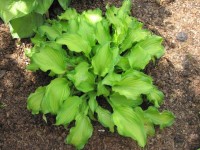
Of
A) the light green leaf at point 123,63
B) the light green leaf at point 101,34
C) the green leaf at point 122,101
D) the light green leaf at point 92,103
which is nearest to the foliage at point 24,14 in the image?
the light green leaf at point 101,34

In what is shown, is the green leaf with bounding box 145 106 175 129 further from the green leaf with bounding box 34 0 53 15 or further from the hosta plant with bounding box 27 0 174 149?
the green leaf with bounding box 34 0 53 15

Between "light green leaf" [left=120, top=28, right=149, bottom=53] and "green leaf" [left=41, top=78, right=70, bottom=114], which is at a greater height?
"light green leaf" [left=120, top=28, right=149, bottom=53]

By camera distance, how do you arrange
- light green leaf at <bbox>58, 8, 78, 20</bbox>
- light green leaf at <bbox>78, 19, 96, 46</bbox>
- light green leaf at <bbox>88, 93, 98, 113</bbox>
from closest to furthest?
light green leaf at <bbox>88, 93, 98, 113</bbox>, light green leaf at <bbox>78, 19, 96, 46</bbox>, light green leaf at <bbox>58, 8, 78, 20</bbox>

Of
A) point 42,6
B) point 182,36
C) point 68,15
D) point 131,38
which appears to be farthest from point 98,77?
point 182,36

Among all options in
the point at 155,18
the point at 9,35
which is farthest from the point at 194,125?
the point at 9,35

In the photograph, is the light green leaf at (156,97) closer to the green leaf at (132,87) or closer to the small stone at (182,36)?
the green leaf at (132,87)

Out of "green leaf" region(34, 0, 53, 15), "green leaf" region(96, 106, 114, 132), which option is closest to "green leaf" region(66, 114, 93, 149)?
"green leaf" region(96, 106, 114, 132)
